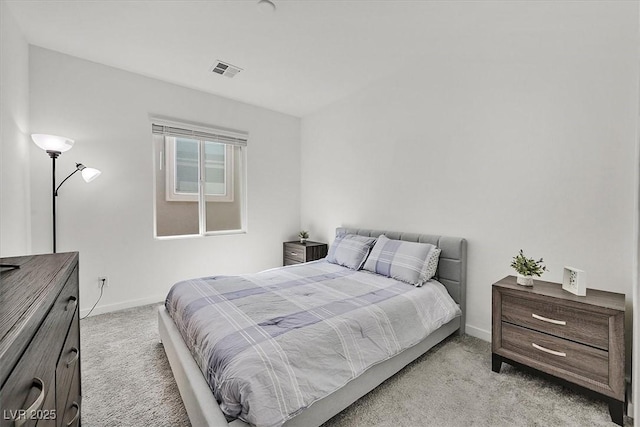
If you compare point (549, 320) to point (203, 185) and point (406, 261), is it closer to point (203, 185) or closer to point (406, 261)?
point (406, 261)

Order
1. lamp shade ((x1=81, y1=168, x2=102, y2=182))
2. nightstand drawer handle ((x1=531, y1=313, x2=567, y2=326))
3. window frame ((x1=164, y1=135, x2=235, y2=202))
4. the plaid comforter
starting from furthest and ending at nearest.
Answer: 1. window frame ((x1=164, y1=135, x2=235, y2=202))
2. lamp shade ((x1=81, y1=168, x2=102, y2=182))
3. nightstand drawer handle ((x1=531, y1=313, x2=567, y2=326))
4. the plaid comforter

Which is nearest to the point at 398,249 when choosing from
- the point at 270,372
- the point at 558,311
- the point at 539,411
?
the point at 558,311

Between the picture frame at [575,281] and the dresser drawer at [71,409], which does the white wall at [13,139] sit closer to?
the dresser drawer at [71,409]

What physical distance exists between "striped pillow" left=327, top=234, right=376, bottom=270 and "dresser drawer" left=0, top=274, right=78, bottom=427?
241 cm

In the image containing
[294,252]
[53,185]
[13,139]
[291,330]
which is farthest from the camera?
[294,252]

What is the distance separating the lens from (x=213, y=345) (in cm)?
149

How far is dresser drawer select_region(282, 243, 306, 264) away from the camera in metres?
4.07

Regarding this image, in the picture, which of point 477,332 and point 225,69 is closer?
point 477,332

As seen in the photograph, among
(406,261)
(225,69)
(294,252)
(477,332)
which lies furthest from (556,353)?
(225,69)

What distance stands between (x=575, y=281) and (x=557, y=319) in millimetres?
289

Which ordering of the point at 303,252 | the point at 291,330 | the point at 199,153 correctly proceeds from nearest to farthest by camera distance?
the point at 291,330 < the point at 199,153 < the point at 303,252

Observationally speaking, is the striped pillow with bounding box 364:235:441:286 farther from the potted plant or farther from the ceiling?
the ceiling

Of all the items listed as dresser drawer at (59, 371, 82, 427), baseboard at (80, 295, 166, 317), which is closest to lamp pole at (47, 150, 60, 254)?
baseboard at (80, 295, 166, 317)

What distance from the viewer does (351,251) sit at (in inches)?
124
